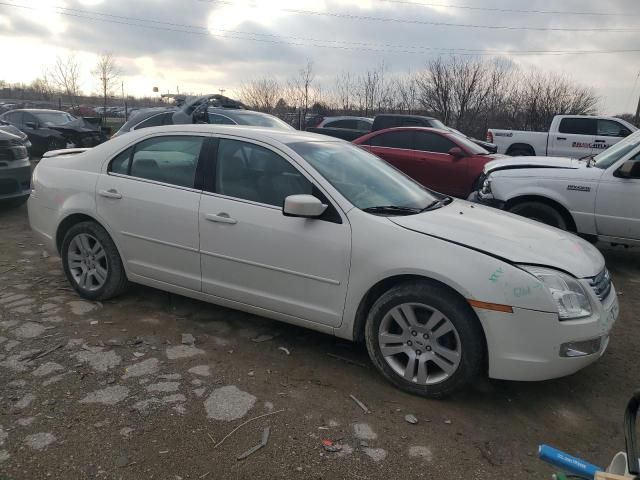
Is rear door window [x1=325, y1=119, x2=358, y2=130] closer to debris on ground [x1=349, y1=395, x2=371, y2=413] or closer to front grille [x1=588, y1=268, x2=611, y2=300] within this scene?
front grille [x1=588, y1=268, x2=611, y2=300]

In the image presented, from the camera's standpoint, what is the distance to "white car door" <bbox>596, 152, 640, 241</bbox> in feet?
18.6

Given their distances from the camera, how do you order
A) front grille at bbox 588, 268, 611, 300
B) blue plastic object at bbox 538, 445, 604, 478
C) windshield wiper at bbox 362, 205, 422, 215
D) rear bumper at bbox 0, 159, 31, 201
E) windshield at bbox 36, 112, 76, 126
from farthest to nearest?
1. windshield at bbox 36, 112, 76, 126
2. rear bumper at bbox 0, 159, 31, 201
3. windshield wiper at bbox 362, 205, 422, 215
4. front grille at bbox 588, 268, 611, 300
5. blue plastic object at bbox 538, 445, 604, 478

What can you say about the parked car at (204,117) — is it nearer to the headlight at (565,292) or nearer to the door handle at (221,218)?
the door handle at (221,218)

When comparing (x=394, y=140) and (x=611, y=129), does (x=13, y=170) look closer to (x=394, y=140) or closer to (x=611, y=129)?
(x=394, y=140)

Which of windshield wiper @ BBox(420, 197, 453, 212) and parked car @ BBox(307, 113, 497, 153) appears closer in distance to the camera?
windshield wiper @ BBox(420, 197, 453, 212)

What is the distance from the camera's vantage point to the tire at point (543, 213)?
20.0 feet

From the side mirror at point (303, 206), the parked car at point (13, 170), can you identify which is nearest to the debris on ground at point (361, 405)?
the side mirror at point (303, 206)

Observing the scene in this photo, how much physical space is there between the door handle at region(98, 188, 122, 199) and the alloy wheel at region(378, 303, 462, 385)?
244cm

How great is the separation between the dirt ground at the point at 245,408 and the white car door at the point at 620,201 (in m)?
1.94

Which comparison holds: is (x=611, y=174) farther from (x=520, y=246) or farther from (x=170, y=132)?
(x=170, y=132)

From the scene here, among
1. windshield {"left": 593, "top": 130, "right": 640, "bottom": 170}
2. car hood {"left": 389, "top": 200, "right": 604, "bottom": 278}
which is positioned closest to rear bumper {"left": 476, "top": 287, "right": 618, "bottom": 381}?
car hood {"left": 389, "top": 200, "right": 604, "bottom": 278}

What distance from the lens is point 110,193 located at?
425cm

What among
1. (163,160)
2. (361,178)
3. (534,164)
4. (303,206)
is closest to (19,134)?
(163,160)

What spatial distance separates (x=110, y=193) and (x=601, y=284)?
147 inches
